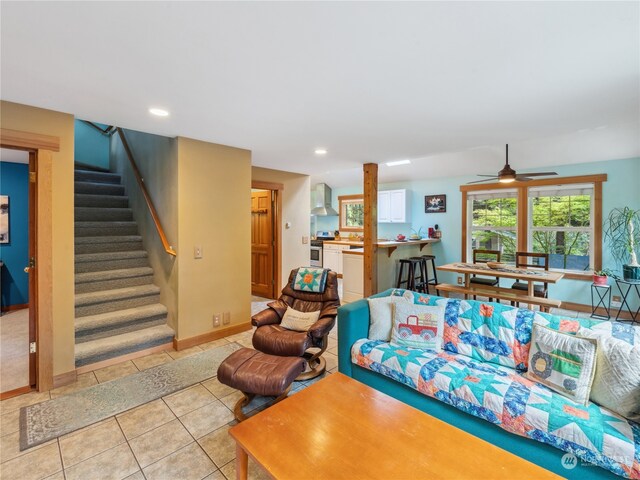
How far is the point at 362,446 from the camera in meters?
1.38

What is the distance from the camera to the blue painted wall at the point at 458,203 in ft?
14.9

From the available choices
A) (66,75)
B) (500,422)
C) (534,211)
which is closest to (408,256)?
(534,211)

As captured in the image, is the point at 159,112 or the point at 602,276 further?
the point at 602,276

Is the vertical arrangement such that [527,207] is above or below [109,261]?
above

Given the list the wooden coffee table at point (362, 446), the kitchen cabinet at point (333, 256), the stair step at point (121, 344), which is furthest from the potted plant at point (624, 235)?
the stair step at point (121, 344)

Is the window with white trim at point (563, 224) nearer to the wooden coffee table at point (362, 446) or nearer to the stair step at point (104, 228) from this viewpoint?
the wooden coffee table at point (362, 446)

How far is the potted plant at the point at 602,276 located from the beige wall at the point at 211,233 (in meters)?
4.93

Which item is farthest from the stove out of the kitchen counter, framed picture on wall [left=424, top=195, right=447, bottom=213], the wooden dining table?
the wooden dining table

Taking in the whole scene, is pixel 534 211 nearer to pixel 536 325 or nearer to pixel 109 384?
pixel 536 325

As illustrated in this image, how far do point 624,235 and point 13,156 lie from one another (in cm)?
876

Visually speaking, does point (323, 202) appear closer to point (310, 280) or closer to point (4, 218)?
point (310, 280)

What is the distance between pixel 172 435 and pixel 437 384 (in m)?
1.77

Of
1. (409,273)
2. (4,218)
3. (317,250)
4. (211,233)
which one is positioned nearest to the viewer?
(211,233)

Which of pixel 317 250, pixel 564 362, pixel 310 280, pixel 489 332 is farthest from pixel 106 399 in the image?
pixel 317 250
